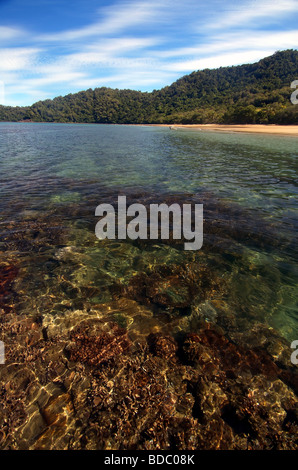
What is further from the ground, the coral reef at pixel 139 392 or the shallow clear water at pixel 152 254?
the shallow clear water at pixel 152 254

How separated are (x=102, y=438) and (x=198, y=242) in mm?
7039

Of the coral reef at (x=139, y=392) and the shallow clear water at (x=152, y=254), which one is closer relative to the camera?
the coral reef at (x=139, y=392)

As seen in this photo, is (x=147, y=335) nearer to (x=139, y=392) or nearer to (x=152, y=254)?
(x=139, y=392)

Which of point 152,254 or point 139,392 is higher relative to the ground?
point 152,254

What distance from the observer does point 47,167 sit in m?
23.4

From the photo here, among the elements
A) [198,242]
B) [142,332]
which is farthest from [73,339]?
[198,242]

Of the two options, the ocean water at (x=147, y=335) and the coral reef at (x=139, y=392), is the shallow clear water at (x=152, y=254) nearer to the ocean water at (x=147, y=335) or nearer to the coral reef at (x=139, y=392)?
the ocean water at (x=147, y=335)

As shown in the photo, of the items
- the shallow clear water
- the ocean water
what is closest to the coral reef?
the ocean water

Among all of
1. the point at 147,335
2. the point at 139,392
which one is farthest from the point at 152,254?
the point at 139,392

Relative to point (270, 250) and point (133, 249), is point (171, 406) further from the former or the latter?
point (270, 250)

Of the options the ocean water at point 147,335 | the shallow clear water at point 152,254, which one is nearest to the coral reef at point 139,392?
the ocean water at point 147,335

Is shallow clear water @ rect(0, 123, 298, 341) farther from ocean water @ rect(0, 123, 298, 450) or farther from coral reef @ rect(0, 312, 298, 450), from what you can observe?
coral reef @ rect(0, 312, 298, 450)

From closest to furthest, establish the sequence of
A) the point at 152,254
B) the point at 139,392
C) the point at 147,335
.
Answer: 1. the point at 139,392
2. the point at 147,335
3. the point at 152,254

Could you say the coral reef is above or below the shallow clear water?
below
